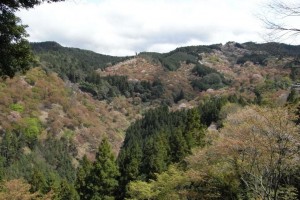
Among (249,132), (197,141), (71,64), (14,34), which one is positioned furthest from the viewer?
(71,64)

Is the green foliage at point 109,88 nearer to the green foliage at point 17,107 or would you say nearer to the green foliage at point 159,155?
the green foliage at point 17,107

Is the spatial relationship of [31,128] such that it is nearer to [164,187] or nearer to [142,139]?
[142,139]

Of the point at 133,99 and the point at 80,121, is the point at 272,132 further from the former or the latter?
the point at 133,99

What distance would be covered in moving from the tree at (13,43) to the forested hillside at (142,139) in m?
1.00

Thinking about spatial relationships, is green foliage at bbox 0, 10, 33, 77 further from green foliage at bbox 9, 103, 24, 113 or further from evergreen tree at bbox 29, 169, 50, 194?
green foliage at bbox 9, 103, 24, 113

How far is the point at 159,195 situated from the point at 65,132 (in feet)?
284

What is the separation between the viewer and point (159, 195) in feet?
111

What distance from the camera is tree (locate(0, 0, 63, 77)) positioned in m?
12.9

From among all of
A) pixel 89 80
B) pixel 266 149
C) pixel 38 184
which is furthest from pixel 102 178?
pixel 89 80

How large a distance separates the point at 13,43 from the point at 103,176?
1280 inches

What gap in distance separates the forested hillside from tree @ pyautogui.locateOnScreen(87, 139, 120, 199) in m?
0.11

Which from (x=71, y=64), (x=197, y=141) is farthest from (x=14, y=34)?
(x=71, y=64)

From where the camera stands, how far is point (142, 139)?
111875mm

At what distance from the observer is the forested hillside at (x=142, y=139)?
2231 centimetres
